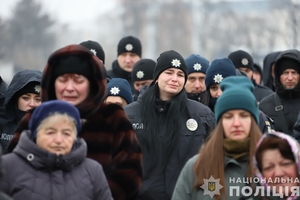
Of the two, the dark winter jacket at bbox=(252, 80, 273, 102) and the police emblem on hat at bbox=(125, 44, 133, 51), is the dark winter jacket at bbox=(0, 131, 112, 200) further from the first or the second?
the police emblem on hat at bbox=(125, 44, 133, 51)

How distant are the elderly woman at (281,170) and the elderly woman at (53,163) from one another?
3.91ft

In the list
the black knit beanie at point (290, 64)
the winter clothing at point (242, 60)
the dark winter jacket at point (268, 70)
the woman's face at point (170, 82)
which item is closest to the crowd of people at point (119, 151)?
the woman's face at point (170, 82)

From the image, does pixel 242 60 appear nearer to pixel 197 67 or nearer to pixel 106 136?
pixel 197 67

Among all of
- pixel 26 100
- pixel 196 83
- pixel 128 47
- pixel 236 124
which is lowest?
pixel 236 124

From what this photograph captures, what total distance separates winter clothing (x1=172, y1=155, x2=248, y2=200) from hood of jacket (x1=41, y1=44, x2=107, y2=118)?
36.2 inches

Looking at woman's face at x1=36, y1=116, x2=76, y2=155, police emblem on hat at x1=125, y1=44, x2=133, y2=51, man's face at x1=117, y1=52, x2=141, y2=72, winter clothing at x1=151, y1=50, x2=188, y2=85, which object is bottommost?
woman's face at x1=36, y1=116, x2=76, y2=155

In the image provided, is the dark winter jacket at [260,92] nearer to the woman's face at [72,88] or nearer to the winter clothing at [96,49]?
the winter clothing at [96,49]

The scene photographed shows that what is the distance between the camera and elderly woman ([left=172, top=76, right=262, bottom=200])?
7.20 m

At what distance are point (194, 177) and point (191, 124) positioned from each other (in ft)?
7.93

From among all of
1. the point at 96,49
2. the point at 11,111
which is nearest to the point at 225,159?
the point at 11,111

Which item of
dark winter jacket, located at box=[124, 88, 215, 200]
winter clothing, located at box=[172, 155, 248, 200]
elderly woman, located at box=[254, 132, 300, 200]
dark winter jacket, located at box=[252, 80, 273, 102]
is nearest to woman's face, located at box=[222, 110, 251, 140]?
winter clothing, located at box=[172, 155, 248, 200]

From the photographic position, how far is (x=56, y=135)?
6.94 metres

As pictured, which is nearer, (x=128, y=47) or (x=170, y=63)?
(x=170, y=63)

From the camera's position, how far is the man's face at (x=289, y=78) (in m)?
11.9
